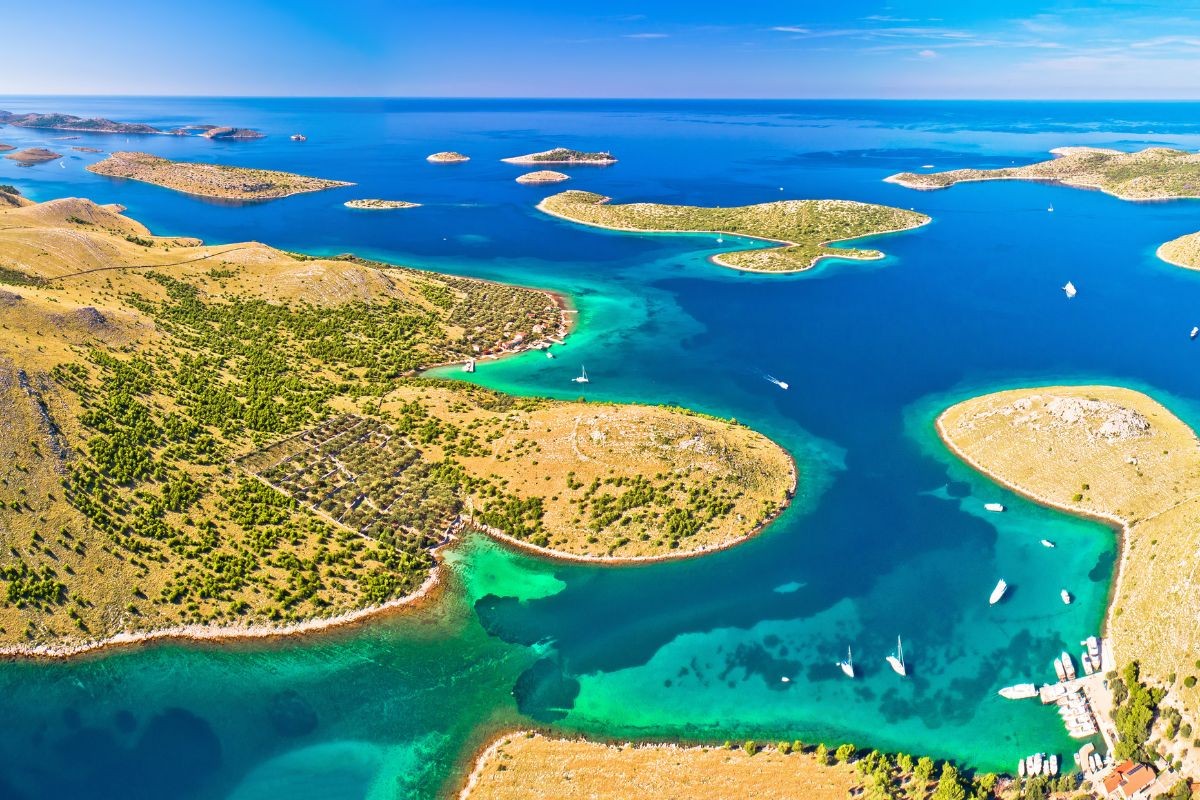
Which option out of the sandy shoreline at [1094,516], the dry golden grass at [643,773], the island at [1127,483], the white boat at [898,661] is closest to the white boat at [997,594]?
the sandy shoreline at [1094,516]

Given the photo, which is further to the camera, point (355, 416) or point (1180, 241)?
point (1180, 241)

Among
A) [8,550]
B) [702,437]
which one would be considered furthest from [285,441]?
[702,437]

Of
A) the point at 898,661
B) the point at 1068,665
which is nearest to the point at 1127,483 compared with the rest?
the point at 1068,665

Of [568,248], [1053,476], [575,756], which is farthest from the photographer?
[568,248]

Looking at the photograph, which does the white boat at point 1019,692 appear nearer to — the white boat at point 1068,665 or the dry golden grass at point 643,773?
the white boat at point 1068,665

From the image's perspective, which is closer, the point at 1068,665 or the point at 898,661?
the point at 1068,665

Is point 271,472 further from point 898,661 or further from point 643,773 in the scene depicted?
point 898,661

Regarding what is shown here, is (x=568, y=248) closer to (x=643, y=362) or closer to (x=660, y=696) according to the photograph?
(x=643, y=362)

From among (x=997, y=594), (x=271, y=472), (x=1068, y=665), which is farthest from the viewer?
(x=271, y=472)
